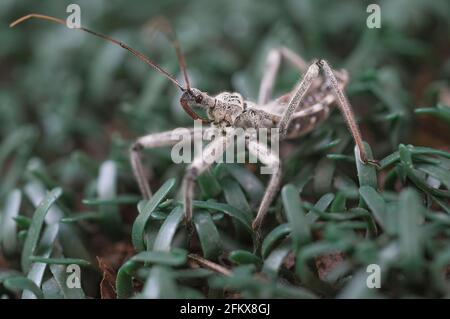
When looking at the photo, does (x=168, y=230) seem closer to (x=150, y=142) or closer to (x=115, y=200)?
(x=115, y=200)

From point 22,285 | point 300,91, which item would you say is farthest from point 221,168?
point 22,285

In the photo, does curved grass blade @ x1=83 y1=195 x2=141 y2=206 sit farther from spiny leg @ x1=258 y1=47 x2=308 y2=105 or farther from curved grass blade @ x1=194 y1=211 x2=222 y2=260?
spiny leg @ x1=258 y1=47 x2=308 y2=105

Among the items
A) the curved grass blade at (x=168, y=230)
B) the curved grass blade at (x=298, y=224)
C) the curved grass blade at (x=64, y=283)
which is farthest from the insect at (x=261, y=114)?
the curved grass blade at (x=64, y=283)

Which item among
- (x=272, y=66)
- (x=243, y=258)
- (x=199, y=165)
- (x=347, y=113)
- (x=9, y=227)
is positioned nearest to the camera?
(x=243, y=258)

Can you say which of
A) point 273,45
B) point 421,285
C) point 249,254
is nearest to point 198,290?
point 249,254

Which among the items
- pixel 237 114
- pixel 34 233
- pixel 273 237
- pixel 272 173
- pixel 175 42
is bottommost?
pixel 273 237

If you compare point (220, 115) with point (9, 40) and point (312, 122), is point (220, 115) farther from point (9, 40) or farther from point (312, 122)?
point (9, 40)

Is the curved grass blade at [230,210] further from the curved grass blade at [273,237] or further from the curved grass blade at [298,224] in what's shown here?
the curved grass blade at [298,224]

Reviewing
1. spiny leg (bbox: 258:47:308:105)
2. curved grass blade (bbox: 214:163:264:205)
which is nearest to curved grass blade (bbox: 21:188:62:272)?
curved grass blade (bbox: 214:163:264:205)
